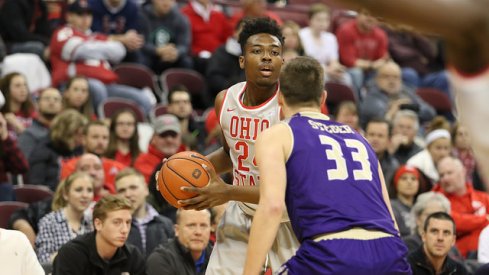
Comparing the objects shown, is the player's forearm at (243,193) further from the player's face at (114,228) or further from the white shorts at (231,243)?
the player's face at (114,228)

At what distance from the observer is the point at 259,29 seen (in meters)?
5.75

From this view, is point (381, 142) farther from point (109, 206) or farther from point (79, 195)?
point (109, 206)

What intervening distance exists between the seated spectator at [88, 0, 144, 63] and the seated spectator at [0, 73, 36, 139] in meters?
2.38

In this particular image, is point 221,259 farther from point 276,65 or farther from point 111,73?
point 111,73

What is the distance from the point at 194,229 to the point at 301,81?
3.27 meters

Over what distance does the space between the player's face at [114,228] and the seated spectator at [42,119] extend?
3.02 meters

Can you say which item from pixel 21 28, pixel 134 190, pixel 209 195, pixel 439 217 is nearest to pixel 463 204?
pixel 439 217

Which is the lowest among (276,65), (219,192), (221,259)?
(221,259)

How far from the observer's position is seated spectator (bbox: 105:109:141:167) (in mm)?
10156

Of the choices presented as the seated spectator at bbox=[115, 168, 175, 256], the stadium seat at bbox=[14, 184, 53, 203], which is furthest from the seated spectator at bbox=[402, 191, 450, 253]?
the stadium seat at bbox=[14, 184, 53, 203]

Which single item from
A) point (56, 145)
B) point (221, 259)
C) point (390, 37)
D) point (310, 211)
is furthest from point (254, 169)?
point (390, 37)

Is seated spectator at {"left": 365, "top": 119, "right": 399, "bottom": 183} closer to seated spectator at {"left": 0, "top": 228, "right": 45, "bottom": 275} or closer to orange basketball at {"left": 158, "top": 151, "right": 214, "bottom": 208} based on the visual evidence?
seated spectator at {"left": 0, "top": 228, "right": 45, "bottom": 275}

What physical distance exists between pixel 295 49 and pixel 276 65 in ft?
23.6

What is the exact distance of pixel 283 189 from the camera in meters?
4.14
